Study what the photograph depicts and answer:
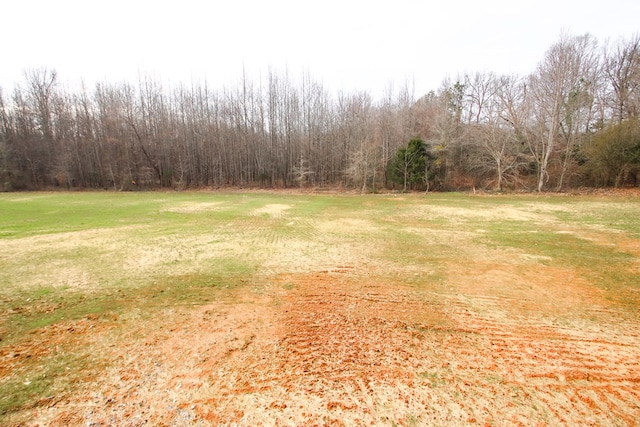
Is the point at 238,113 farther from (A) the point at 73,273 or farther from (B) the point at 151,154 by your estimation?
(A) the point at 73,273

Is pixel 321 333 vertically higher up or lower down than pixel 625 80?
lower down

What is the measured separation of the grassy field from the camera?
2.76m

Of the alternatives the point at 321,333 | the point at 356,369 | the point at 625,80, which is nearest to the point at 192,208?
the point at 321,333

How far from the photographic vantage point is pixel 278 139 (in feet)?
124

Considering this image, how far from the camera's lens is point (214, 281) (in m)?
6.02

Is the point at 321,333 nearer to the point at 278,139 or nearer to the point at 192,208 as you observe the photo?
the point at 192,208

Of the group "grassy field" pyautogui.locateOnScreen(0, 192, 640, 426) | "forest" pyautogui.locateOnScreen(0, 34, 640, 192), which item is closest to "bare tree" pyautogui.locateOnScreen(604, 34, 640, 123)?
"forest" pyautogui.locateOnScreen(0, 34, 640, 192)

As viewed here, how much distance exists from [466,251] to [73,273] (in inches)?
396

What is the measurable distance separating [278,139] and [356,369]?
36.9m

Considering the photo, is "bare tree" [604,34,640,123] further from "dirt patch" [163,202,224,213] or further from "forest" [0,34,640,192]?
"dirt patch" [163,202,224,213]

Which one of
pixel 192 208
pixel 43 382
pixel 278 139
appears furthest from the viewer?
pixel 278 139

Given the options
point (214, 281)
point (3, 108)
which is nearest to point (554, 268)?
point (214, 281)

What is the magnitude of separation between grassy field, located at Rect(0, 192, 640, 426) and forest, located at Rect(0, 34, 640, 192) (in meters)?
21.8

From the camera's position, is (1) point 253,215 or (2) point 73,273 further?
(1) point 253,215
